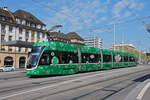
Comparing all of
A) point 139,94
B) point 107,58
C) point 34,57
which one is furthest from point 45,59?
point 107,58

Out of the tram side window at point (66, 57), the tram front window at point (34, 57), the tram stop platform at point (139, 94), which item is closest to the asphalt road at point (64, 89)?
the tram stop platform at point (139, 94)

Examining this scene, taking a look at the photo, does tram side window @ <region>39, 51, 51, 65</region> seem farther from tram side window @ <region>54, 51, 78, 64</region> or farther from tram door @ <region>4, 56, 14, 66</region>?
tram door @ <region>4, 56, 14, 66</region>

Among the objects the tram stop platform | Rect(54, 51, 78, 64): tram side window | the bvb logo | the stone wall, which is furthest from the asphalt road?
the stone wall

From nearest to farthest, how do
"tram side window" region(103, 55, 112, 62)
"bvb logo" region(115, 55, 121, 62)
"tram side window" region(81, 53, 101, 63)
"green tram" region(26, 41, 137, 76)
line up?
1. "green tram" region(26, 41, 137, 76)
2. "tram side window" region(81, 53, 101, 63)
3. "tram side window" region(103, 55, 112, 62)
4. "bvb logo" region(115, 55, 121, 62)

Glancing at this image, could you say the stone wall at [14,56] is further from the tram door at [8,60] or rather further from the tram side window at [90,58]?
the tram side window at [90,58]

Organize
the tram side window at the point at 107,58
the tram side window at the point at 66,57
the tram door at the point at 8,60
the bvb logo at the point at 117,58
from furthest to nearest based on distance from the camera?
the tram door at the point at 8,60 → the bvb logo at the point at 117,58 → the tram side window at the point at 107,58 → the tram side window at the point at 66,57

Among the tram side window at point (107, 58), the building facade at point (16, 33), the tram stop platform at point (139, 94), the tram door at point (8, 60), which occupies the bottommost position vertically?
the tram stop platform at point (139, 94)

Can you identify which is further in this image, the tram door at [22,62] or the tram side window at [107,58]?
the tram door at [22,62]

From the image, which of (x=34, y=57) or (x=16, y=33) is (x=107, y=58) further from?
(x=16, y=33)

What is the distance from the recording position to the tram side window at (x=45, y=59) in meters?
14.7

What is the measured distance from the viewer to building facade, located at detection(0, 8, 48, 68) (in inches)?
1679

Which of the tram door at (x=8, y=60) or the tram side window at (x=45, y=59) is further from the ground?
the tram side window at (x=45, y=59)

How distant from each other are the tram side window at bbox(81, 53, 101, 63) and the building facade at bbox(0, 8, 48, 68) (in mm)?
26794

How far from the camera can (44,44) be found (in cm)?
1531
